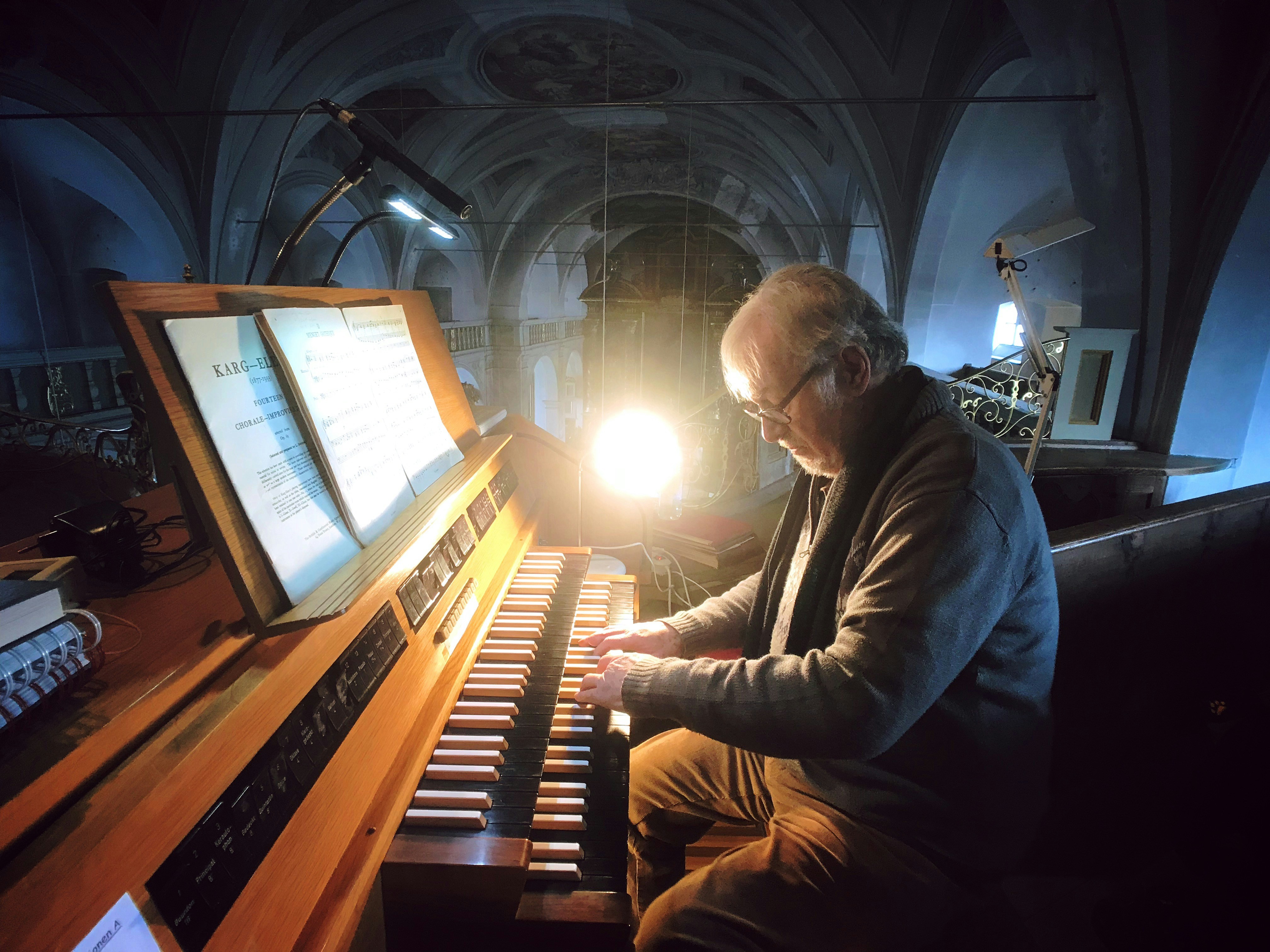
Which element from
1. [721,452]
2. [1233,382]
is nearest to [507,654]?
[1233,382]

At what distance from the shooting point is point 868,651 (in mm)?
1190

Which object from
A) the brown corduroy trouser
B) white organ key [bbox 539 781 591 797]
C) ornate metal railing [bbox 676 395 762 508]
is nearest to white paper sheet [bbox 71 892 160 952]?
white organ key [bbox 539 781 591 797]

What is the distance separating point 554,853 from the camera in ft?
3.80

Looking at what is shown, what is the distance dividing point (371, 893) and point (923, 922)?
1.05 m

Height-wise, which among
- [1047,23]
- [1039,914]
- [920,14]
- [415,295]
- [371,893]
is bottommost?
[1039,914]

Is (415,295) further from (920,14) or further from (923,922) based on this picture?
(920,14)

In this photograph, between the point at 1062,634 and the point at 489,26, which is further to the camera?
the point at 489,26

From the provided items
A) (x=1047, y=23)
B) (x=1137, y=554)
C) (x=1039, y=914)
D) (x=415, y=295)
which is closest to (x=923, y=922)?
(x=1039, y=914)

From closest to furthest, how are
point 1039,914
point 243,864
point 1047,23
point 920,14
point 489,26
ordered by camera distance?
point 243,864
point 1039,914
point 1047,23
point 920,14
point 489,26

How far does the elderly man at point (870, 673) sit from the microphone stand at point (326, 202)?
127cm

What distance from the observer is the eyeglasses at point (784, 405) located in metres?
1.45

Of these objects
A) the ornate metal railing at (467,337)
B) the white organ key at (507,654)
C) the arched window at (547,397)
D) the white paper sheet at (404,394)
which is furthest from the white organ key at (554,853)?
the arched window at (547,397)

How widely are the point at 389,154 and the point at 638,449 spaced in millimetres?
1309

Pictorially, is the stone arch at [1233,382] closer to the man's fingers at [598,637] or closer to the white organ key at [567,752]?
the man's fingers at [598,637]
